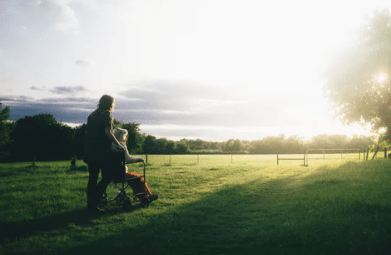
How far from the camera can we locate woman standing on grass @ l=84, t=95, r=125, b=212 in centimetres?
614

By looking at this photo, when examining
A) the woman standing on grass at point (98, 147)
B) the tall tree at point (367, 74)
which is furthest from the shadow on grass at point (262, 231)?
the tall tree at point (367, 74)

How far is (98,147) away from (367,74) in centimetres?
2146

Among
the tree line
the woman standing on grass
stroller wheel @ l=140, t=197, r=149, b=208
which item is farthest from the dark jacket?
the tree line

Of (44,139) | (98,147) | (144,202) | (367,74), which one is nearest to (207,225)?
(144,202)

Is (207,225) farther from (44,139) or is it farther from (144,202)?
(44,139)

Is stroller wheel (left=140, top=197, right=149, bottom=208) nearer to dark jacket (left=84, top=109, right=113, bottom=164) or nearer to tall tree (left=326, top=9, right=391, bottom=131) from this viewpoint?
dark jacket (left=84, top=109, right=113, bottom=164)

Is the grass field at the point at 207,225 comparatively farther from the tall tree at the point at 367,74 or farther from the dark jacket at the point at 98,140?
the tall tree at the point at 367,74

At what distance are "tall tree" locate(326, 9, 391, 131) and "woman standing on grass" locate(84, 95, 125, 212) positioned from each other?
2055 cm

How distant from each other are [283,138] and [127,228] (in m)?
71.2

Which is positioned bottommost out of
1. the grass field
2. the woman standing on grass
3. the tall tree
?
the grass field

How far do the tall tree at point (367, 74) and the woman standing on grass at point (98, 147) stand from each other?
Answer: 67.4 ft

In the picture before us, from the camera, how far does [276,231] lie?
4.87 m

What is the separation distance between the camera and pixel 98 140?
618 cm

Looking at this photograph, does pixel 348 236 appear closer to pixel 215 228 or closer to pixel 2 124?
pixel 215 228
